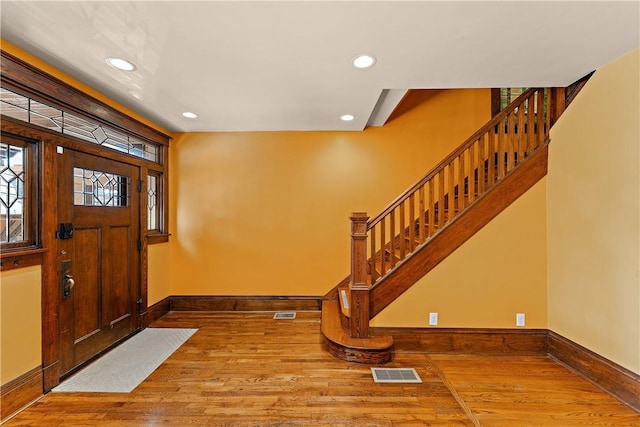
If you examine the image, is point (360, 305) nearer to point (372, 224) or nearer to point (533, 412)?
point (372, 224)

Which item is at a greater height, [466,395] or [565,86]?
[565,86]

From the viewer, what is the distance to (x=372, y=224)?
2986mm

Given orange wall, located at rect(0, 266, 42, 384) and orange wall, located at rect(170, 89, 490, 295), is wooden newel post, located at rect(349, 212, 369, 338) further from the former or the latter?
orange wall, located at rect(0, 266, 42, 384)

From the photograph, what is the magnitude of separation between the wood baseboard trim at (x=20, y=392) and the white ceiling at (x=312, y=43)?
228cm

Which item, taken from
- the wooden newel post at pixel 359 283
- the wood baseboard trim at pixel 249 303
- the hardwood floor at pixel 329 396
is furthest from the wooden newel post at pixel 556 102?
the wood baseboard trim at pixel 249 303

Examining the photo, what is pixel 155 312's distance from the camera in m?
3.86

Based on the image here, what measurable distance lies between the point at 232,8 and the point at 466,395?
118 inches

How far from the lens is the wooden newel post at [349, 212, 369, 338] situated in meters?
2.96

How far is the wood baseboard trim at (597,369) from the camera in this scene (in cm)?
215

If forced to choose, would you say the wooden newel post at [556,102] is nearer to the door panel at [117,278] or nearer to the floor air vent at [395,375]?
the floor air vent at [395,375]

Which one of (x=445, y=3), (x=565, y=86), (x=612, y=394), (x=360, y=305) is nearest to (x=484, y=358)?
(x=612, y=394)

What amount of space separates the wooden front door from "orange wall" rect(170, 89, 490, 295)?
2.58ft

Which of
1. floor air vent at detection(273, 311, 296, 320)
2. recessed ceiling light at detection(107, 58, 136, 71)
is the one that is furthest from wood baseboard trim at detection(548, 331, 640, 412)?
recessed ceiling light at detection(107, 58, 136, 71)

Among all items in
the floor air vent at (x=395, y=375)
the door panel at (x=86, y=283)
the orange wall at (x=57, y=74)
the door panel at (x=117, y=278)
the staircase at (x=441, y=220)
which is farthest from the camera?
the door panel at (x=117, y=278)
